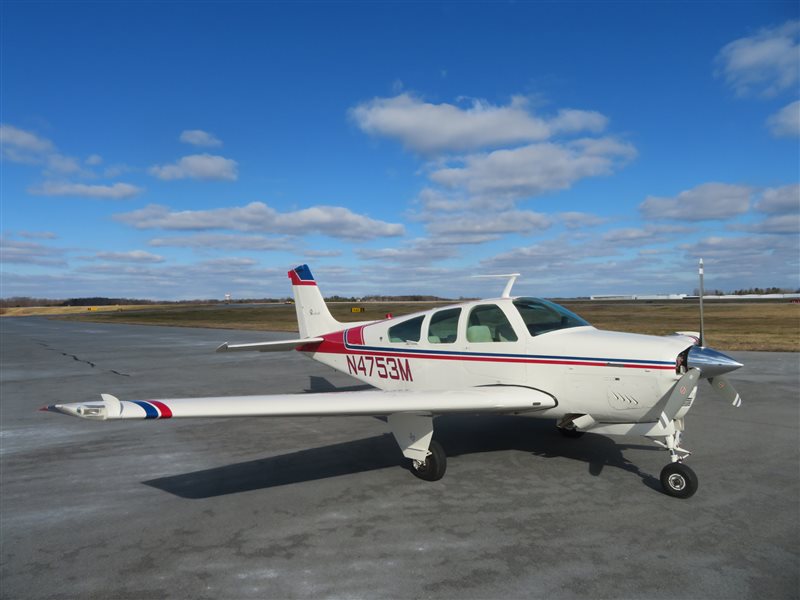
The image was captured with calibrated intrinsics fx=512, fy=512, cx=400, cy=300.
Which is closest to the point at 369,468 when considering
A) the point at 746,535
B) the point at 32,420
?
the point at 746,535

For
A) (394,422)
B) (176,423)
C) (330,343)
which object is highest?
(330,343)

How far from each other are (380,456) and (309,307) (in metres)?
4.15

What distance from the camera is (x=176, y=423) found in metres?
9.78

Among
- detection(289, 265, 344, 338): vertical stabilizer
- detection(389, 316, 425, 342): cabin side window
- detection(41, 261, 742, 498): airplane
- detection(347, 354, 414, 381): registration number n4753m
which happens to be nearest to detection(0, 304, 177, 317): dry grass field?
detection(289, 265, 344, 338): vertical stabilizer

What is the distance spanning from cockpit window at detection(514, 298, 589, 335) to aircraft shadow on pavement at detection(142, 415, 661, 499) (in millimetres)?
1862

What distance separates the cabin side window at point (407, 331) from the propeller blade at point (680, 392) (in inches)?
133

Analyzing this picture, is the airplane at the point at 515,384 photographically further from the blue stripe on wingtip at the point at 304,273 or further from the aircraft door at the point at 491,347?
the blue stripe on wingtip at the point at 304,273

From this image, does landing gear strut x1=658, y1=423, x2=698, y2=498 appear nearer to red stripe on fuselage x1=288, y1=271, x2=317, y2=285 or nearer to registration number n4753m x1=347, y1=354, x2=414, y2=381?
registration number n4753m x1=347, y1=354, x2=414, y2=381

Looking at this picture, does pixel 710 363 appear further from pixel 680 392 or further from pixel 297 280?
pixel 297 280

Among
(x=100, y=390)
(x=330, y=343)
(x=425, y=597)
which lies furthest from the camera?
(x=100, y=390)

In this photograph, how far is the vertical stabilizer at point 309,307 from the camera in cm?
1016

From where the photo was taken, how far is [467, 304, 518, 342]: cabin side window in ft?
21.8

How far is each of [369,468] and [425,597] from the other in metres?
3.06

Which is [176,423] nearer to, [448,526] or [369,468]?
[369,468]
